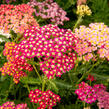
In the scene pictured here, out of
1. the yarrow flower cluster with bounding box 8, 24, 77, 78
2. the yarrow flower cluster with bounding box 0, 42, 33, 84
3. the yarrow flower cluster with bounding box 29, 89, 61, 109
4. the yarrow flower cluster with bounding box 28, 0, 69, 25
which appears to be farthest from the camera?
the yarrow flower cluster with bounding box 28, 0, 69, 25

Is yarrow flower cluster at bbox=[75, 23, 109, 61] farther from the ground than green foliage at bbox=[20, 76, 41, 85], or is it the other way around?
yarrow flower cluster at bbox=[75, 23, 109, 61]

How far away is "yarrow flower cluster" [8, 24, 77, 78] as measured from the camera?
5.11 feet

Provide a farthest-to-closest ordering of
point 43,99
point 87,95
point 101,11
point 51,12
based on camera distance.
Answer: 1. point 101,11
2. point 51,12
3. point 87,95
4. point 43,99

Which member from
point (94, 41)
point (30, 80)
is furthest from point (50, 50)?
point (30, 80)

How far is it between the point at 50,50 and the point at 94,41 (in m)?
0.49

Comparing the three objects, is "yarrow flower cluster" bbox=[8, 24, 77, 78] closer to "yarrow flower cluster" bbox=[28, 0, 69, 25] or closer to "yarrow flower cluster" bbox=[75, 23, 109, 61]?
"yarrow flower cluster" bbox=[75, 23, 109, 61]

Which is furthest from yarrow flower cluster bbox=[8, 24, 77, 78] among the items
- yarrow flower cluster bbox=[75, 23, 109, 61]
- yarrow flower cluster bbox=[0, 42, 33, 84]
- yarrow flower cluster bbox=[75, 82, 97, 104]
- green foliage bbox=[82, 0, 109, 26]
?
green foliage bbox=[82, 0, 109, 26]

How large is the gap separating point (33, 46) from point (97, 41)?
0.64 metres

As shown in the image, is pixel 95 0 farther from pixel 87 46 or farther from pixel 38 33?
pixel 38 33

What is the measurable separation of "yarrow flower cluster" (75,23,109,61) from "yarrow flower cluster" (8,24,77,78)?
13 centimetres

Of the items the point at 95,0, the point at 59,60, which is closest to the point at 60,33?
the point at 59,60

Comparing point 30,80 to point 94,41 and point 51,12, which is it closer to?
point 94,41

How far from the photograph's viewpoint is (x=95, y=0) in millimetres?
3160

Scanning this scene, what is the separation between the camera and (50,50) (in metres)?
1.55
